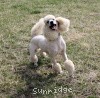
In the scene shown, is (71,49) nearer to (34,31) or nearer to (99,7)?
(34,31)

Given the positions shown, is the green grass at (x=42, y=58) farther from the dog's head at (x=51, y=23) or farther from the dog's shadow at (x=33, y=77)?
the dog's head at (x=51, y=23)

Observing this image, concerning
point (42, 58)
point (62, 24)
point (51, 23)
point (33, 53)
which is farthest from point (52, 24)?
point (42, 58)

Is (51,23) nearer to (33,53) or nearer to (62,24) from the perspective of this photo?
(62,24)

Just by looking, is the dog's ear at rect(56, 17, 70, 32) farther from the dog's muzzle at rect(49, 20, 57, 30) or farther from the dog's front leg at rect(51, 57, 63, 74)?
the dog's front leg at rect(51, 57, 63, 74)

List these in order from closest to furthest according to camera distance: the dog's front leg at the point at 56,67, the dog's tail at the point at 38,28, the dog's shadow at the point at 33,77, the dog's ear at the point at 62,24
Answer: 1. the dog's shadow at the point at 33,77
2. the dog's ear at the point at 62,24
3. the dog's front leg at the point at 56,67
4. the dog's tail at the point at 38,28

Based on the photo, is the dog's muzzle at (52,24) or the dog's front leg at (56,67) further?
the dog's front leg at (56,67)

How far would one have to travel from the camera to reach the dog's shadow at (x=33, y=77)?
364 centimetres

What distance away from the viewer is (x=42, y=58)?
14.7 feet

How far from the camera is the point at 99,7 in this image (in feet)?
24.7

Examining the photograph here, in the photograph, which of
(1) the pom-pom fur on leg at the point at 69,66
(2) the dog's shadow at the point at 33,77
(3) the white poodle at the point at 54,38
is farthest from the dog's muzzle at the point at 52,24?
(2) the dog's shadow at the point at 33,77

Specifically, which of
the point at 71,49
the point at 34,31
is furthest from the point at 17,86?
the point at 71,49

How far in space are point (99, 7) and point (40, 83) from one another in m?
4.24

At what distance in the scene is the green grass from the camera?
3.71 metres

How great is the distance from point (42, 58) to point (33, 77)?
58 centimetres
